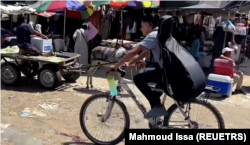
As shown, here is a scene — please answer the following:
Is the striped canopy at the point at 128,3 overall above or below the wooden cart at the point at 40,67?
above

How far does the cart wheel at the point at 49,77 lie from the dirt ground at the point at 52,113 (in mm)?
187

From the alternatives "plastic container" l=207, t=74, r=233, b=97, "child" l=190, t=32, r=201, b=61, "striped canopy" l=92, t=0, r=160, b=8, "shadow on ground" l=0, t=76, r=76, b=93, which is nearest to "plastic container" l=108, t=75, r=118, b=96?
"shadow on ground" l=0, t=76, r=76, b=93

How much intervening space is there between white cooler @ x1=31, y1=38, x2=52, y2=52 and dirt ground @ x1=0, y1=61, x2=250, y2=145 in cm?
96

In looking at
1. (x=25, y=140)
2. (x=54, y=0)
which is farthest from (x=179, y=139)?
(x=54, y=0)

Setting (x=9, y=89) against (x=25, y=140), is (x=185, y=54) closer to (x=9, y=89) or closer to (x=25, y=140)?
(x=25, y=140)

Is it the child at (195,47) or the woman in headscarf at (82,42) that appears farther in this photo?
the child at (195,47)

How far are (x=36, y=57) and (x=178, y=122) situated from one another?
4.62 metres

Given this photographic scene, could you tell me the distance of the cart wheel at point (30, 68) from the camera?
8125 mm

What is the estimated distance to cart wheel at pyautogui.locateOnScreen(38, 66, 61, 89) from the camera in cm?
752

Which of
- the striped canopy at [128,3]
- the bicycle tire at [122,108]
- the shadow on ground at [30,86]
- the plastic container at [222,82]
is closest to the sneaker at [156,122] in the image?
the bicycle tire at [122,108]

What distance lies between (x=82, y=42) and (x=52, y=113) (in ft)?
17.4

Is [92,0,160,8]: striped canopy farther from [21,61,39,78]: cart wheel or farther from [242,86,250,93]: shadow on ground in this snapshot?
[242,86,250,93]: shadow on ground

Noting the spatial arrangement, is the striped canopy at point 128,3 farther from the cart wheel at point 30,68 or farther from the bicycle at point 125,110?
the bicycle at point 125,110

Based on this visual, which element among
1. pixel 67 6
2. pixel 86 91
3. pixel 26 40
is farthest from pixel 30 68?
pixel 67 6
